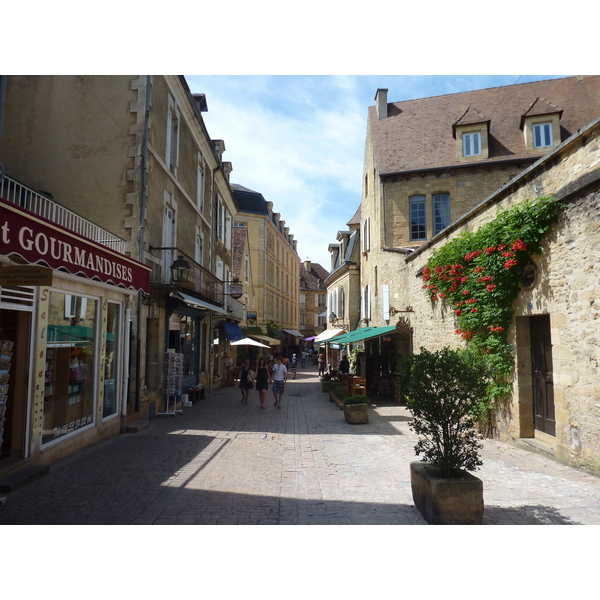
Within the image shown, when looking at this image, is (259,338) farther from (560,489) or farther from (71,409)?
(560,489)

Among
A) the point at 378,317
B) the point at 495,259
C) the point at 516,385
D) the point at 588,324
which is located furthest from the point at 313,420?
the point at 378,317

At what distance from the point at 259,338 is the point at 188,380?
1069 centimetres

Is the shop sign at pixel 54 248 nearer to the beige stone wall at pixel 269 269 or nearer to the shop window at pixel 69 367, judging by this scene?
the shop window at pixel 69 367

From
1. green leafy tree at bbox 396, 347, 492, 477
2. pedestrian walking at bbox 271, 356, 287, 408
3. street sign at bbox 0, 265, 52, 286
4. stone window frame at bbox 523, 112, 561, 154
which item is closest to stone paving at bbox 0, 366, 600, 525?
green leafy tree at bbox 396, 347, 492, 477

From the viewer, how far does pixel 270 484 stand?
5.51 meters

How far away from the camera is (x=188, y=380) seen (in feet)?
47.3

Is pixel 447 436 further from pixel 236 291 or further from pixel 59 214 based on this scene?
pixel 236 291

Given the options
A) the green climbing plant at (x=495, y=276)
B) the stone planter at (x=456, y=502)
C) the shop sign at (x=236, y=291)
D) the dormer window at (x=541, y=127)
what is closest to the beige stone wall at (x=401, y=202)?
the dormer window at (x=541, y=127)

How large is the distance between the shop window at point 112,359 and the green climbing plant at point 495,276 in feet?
22.9

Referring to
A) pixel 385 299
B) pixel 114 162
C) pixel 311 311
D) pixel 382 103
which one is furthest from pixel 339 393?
pixel 311 311

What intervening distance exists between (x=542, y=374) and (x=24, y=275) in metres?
7.54

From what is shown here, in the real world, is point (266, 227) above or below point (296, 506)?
above

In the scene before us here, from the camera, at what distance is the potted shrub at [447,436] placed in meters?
4.02

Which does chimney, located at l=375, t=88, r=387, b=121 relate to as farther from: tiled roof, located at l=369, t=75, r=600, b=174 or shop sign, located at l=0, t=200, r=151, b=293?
shop sign, located at l=0, t=200, r=151, b=293
